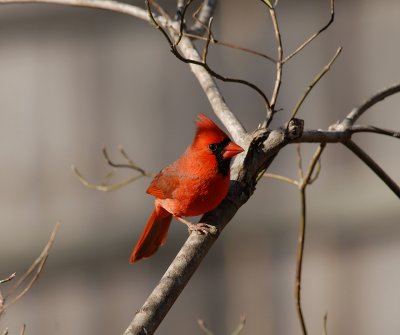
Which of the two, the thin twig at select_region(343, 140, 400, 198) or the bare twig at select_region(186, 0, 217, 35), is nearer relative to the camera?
the thin twig at select_region(343, 140, 400, 198)

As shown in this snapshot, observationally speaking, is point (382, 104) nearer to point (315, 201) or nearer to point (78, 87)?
point (315, 201)

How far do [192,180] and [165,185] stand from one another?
0.13 m

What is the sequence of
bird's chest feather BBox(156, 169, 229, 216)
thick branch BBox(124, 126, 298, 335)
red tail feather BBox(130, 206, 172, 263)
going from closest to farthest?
thick branch BBox(124, 126, 298, 335) → bird's chest feather BBox(156, 169, 229, 216) → red tail feather BBox(130, 206, 172, 263)

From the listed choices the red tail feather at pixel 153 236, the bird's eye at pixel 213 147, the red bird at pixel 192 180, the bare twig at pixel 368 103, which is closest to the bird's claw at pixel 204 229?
the red bird at pixel 192 180

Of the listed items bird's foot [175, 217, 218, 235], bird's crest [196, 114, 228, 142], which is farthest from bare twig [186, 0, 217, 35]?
bird's foot [175, 217, 218, 235]

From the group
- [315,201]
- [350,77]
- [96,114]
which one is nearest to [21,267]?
[96,114]

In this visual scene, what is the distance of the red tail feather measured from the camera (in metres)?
3.54

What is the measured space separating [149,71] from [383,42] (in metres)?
1.41

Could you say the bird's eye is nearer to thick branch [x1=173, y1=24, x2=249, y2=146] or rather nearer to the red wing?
the red wing

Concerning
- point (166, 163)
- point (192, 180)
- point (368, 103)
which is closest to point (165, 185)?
point (192, 180)

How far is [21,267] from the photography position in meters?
5.30

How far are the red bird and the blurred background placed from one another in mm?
1629

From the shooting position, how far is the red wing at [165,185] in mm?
3324

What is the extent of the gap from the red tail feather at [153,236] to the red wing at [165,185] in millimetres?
150
